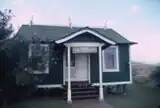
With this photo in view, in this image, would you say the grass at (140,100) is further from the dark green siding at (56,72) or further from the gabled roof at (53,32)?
the gabled roof at (53,32)

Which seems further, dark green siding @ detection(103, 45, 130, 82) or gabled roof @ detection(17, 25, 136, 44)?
dark green siding @ detection(103, 45, 130, 82)

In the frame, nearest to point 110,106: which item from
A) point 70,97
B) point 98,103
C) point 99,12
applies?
point 98,103

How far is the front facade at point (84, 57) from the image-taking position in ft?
27.4

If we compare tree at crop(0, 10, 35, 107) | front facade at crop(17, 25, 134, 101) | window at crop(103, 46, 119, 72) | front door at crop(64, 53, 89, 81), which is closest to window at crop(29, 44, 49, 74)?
tree at crop(0, 10, 35, 107)

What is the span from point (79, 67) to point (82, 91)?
4.75ft

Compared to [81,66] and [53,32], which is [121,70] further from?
[53,32]

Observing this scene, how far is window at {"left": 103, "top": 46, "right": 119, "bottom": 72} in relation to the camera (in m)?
9.95

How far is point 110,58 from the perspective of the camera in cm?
1005

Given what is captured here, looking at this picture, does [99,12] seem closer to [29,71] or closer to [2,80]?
[29,71]

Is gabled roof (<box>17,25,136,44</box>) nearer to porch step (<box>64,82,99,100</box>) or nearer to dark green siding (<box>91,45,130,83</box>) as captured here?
dark green siding (<box>91,45,130,83</box>)

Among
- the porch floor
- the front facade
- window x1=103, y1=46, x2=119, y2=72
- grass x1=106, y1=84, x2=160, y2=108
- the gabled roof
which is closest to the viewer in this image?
grass x1=106, y1=84, x2=160, y2=108

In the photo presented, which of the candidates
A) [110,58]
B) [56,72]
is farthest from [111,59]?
[56,72]

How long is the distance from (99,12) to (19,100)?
142 inches

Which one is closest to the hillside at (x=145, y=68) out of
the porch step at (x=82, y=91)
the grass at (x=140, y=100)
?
the grass at (x=140, y=100)
